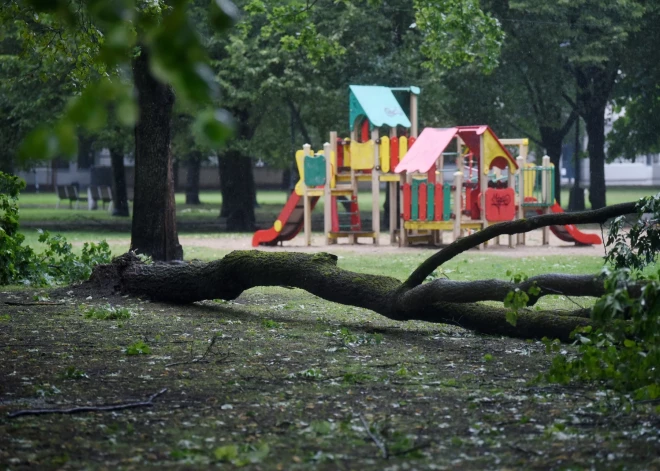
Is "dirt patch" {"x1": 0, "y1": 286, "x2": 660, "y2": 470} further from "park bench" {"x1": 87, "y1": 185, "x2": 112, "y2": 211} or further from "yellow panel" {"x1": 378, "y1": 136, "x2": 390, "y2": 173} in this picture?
"park bench" {"x1": 87, "y1": 185, "x2": 112, "y2": 211}

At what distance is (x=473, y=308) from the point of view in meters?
8.30

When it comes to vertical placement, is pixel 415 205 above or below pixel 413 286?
above

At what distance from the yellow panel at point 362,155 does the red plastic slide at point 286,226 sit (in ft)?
4.86

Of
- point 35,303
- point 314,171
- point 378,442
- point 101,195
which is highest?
point 314,171

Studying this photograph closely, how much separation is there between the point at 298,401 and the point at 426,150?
14905 mm

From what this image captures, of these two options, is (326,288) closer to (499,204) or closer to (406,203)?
(406,203)

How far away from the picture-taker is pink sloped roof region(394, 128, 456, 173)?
1969 cm

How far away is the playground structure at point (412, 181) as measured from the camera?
2008cm

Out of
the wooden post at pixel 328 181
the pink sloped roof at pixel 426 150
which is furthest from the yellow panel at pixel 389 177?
the wooden post at pixel 328 181

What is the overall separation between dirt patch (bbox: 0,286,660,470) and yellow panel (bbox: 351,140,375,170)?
12427 mm

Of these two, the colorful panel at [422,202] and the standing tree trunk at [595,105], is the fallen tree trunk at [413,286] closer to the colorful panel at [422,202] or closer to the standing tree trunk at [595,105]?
the colorful panel at [422,202]

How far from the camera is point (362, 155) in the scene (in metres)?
21.3

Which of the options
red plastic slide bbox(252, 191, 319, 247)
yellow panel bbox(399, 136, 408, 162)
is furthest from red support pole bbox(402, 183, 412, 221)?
red plastic slide bbox(252, 191, 319, 247)

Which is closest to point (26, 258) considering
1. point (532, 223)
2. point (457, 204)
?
point (532, 223)
